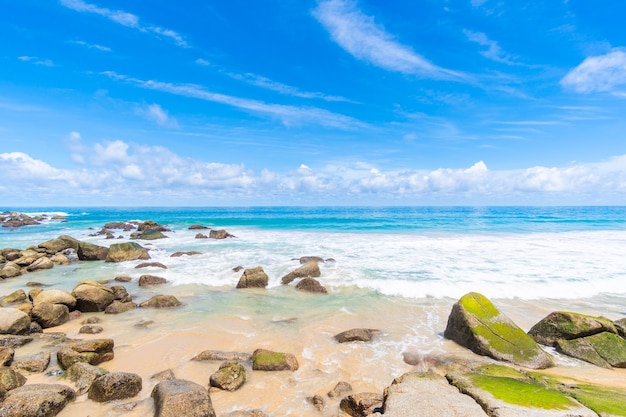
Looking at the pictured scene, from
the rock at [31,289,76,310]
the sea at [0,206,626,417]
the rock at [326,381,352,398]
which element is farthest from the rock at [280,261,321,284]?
the rock at [326,381,352,398]

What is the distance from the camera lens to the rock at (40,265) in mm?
16906

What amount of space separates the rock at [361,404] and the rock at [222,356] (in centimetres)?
270

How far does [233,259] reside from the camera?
758 inches

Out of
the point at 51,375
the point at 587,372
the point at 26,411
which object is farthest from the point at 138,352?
the point at 587,372

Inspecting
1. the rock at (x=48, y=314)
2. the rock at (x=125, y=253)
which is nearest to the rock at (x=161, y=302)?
the rock at (x=48, y=314)

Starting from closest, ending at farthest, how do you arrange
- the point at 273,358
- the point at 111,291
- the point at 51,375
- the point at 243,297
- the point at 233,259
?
the point at 51,375 < the point at 273,358 < the point at 111,291 < the point at 243,297 < the point at 233,259

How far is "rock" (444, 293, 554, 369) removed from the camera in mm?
6883

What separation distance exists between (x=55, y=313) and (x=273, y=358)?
740 cm

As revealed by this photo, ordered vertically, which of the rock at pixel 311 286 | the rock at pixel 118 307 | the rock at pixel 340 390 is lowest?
the rock at pixel 118 307

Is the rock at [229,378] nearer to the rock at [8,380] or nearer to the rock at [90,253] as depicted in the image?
the rock at [8,380]

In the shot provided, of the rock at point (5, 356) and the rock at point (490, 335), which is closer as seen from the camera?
the rock at point (5, 356)

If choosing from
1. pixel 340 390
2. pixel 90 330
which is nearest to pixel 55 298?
pixel 90 330

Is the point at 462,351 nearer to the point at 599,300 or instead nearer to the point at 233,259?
the point at 599,300

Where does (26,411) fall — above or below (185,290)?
above
